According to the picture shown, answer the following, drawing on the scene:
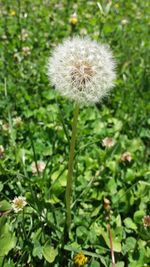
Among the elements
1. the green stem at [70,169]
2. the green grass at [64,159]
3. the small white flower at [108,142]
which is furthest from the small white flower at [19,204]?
the small white flower at [108,142]

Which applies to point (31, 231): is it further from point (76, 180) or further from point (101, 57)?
point (101, 57)

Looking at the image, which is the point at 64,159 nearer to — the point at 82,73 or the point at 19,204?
the point at 19,204

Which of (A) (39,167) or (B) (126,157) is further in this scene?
(B) (126,157)

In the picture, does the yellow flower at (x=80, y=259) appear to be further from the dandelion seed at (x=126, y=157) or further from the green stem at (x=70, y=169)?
the dandelion seed at (x=126, y=157)

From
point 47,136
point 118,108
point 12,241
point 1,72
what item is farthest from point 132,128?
point 12,241

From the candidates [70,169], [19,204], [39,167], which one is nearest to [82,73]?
[70,169]
